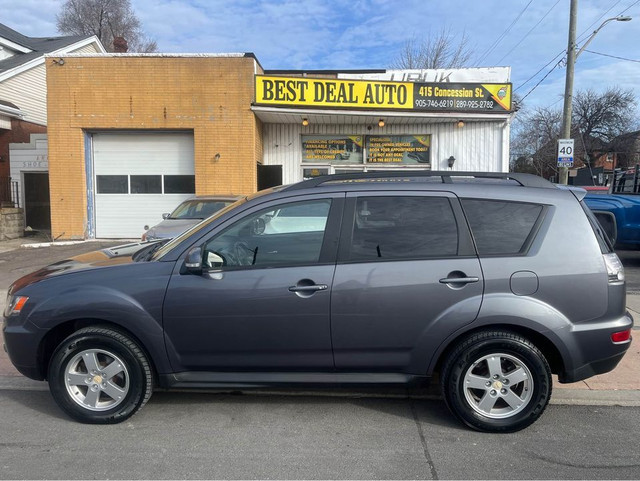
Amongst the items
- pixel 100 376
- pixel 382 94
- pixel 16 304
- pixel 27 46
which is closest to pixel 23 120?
pixel 27 46

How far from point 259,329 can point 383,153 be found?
1247 cm

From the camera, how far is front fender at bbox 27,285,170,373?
11.3 feet

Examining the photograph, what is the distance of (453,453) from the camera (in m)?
3.25

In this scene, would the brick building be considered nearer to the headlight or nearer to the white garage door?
the white garage door

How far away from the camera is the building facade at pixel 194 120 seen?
13.4 metres

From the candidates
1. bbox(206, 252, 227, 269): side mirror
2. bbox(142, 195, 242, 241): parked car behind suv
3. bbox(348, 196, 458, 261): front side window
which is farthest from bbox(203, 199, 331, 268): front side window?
bbox(142, 195, 242, 241): parked car behind suv

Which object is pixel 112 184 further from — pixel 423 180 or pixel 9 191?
pixel 423 180

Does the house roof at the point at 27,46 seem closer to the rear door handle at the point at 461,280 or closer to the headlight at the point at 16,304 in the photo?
the headlight at the point at 16,304

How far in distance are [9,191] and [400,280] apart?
1761 cm

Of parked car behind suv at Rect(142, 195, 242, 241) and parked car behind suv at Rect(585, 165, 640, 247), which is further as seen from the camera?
parked car behind suv at Rect(585, 165, 640, 247)

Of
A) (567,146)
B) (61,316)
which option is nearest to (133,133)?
(61,316)

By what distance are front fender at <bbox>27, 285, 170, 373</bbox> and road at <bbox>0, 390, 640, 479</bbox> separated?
639 millimetres

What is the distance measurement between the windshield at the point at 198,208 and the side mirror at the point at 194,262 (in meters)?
6.44

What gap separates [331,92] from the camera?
529 inches
